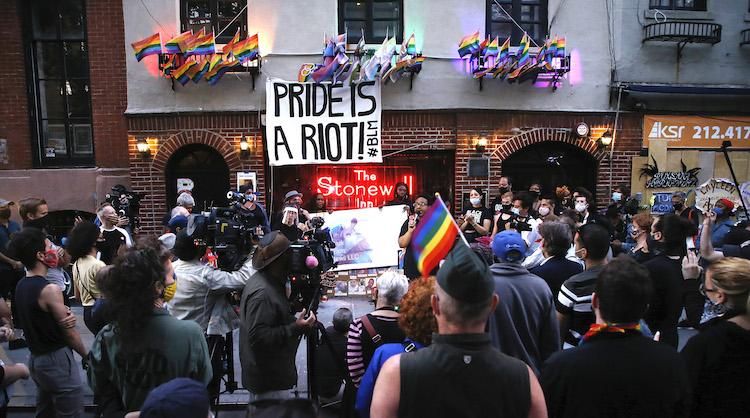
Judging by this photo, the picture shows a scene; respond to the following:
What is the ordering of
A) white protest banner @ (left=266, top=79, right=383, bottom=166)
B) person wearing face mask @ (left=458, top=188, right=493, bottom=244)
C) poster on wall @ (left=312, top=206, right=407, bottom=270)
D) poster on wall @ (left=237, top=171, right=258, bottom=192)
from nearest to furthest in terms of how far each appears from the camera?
person wearing face mask @ (left=458, top=188, right=493, bottom=244)
poster on wall @ (left=312, top=206, right=407, bottom=270)
white protest banner @ (left=266, top=79, right=383, bottom=166)
poster on wall @ (left=237, top=171, right=258, bottom=192)

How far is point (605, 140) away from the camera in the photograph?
8891 millimetres

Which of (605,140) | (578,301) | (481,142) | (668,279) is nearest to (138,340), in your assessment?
(578,301)

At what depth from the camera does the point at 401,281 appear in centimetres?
302

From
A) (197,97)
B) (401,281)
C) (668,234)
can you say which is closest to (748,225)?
(668,234)

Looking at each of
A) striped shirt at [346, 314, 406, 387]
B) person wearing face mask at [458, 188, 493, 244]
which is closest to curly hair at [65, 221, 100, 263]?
striped shirt at [346, 314, 406, 387]

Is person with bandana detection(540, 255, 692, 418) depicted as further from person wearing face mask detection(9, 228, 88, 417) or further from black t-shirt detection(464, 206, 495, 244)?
black t-shirt detection(464, 206, 495, 244)

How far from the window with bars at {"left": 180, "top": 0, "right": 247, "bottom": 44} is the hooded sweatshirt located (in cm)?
767

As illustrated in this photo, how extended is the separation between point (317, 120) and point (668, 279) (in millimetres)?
6126

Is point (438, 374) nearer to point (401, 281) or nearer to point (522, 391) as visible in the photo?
point (522, 391)

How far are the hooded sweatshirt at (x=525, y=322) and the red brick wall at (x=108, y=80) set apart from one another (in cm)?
839

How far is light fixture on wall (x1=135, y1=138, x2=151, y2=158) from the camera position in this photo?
8.40m

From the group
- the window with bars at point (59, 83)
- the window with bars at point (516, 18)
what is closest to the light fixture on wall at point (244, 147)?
the window with bars at point (59, 83)

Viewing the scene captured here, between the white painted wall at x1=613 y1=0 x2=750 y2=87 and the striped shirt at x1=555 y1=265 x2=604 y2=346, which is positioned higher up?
the white painted wall at x1=613 y1=0 x2=750 y2=87

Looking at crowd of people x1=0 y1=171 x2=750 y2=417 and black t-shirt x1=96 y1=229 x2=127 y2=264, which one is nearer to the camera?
crowd of people x1=0 y1=171 x2=750 y2=417
